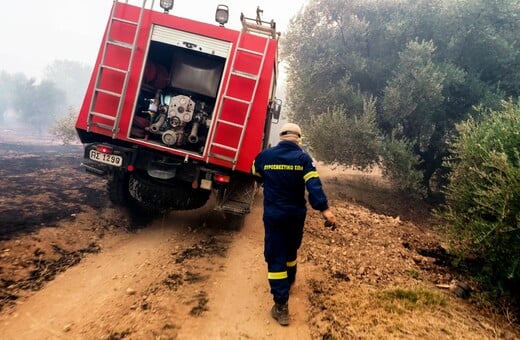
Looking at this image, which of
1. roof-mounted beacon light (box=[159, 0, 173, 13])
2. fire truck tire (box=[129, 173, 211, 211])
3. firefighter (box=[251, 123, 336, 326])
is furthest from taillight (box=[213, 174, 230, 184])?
roof-mounted beacon light (box=[159, 0, 173, 13])

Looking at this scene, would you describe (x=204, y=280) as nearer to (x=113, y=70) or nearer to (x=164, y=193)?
(x=164, y=193)

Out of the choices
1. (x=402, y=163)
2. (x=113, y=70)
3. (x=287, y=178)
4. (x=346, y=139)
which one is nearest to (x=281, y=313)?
(x=287, y=178)

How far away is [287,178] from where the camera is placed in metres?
3.55

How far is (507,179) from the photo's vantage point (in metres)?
3.85

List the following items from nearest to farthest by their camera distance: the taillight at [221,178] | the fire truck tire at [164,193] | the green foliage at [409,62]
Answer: the taillight at [221,178]
the fire truck tire at [164,193]
the green foliage at [409,62]

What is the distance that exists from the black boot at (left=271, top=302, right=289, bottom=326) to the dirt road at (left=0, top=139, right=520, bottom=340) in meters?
0.08

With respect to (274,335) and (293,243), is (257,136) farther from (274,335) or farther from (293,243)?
(274,335)

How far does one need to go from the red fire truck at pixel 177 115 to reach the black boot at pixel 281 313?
2165mm

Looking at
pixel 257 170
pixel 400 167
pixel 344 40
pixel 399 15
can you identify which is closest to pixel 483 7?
pixel 399 15

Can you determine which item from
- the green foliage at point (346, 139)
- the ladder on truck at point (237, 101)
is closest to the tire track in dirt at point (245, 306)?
the ladder on truck at point (237, 101)

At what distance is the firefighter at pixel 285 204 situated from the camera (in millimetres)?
3404

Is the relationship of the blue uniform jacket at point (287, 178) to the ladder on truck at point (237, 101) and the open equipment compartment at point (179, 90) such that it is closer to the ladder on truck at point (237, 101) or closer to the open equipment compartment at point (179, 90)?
the ladder on truck at point (237, 101)

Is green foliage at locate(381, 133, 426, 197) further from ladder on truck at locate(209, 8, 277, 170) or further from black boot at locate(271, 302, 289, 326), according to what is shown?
black boot at locate(271, 302, 289, 326)

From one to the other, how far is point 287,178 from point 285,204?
10.9 inches
